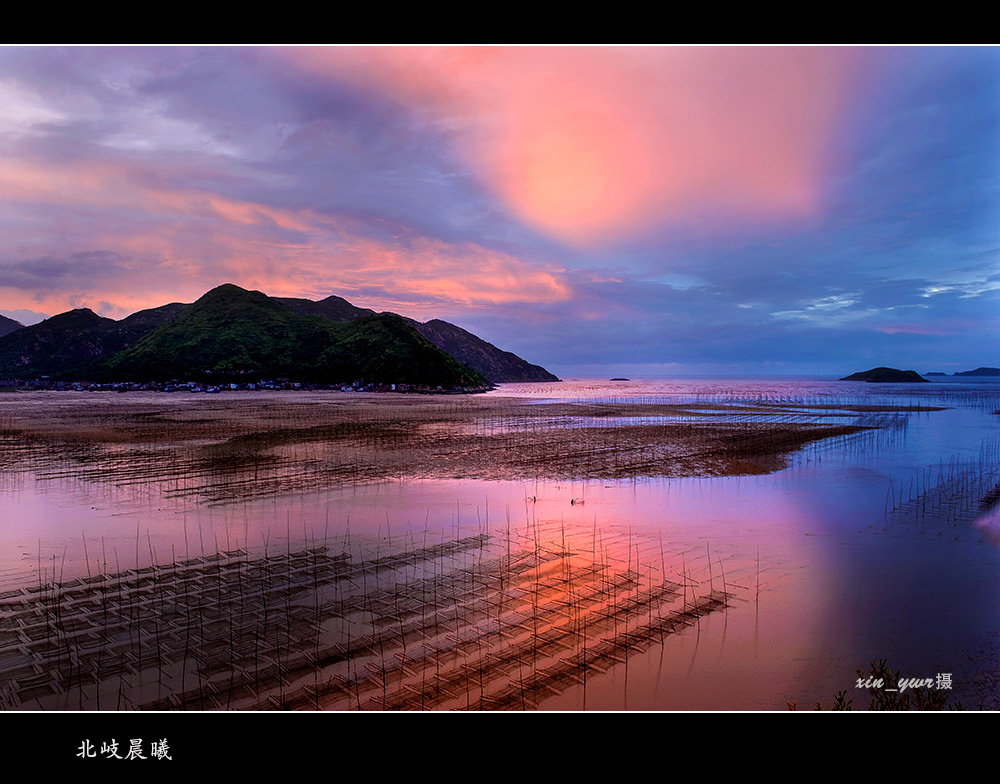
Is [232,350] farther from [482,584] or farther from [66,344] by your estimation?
[482,584]

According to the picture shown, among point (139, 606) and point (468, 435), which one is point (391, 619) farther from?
point (468, 435)

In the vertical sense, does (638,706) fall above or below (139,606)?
below

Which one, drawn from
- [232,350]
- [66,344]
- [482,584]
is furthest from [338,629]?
[66,344]

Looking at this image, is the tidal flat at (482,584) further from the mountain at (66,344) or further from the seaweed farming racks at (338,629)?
the mountain at (66,344)

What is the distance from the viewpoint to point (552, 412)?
55.3 metres

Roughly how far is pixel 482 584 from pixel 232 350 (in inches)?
5664

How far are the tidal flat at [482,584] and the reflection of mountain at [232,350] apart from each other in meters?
99.3

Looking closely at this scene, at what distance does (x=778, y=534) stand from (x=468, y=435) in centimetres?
2399

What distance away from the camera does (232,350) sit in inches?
5226

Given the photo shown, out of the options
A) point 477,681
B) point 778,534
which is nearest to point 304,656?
point 477,681

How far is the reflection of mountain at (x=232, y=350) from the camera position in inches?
4678

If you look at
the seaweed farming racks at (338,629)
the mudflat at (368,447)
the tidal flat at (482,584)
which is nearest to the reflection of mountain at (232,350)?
the mudflat at (368,447)

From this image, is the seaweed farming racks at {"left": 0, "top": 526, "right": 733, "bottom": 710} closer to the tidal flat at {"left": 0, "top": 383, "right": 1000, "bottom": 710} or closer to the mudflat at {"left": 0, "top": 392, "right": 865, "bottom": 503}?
the tidal flat at {"left": 0, "top": 383, "right": 1000, "bottom": 710}

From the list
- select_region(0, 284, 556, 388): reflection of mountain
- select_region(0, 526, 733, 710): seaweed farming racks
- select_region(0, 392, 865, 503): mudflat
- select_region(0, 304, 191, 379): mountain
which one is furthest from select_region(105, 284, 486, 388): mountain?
select_region(0, 526, 733, 710): seaweed farming racks
